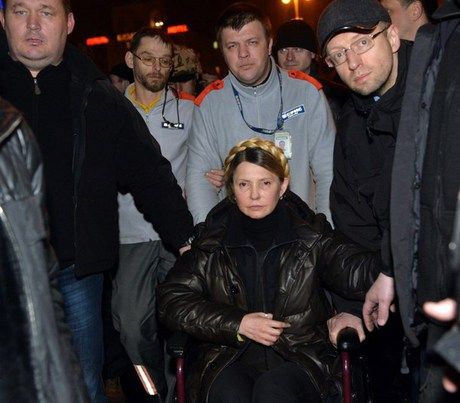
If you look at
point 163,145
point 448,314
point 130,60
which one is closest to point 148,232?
point 163,145

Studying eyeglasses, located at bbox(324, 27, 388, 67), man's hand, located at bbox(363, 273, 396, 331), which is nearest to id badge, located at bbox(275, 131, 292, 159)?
eyeglasses, located at bbox(324, 27, 388, 67)

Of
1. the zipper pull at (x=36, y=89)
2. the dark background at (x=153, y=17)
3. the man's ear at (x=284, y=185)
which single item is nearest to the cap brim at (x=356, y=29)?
the man's ear at (x=284, y=185)

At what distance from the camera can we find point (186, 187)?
486 centimetres

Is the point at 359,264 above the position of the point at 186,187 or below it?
below

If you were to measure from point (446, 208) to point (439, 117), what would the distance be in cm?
30

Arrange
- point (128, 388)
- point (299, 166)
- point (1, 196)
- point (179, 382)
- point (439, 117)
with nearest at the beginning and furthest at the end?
1. point (1, 196)
2. point (439, 117)
3. point (179, 382)
4. point (299, 166)
5. point (128, 388)

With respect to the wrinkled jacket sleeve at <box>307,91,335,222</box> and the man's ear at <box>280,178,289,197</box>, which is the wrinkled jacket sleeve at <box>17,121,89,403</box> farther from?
the wrinkled jacket sleeve at <box>307,91,335,222</box>

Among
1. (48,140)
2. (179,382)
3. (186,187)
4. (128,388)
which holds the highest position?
(48,140)

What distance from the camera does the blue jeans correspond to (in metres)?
3.97

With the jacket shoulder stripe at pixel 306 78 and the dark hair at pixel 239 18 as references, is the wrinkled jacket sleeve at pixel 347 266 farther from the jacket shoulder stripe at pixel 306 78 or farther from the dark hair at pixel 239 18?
the dark hair at pixel 239 18

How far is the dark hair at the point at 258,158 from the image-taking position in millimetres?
4250

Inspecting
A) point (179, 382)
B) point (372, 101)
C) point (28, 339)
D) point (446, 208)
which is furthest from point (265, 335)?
point (28, 339)

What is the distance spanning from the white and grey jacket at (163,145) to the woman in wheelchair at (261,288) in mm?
1093

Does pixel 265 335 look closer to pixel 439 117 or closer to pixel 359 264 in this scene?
pixel 359 264
